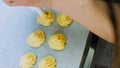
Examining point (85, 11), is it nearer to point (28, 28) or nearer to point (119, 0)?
point (119, 0)

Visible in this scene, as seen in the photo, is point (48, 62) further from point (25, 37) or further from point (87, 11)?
point (87, 11)

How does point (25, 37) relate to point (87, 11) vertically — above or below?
below

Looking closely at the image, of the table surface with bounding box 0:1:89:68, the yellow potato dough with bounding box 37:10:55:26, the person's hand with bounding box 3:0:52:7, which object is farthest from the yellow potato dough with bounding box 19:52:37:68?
the person's hand with bounding box 3:0:52:7

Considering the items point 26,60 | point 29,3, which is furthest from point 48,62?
point 29,3

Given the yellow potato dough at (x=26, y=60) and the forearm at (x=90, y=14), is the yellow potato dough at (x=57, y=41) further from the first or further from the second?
the forearm at (x=90, y=14)

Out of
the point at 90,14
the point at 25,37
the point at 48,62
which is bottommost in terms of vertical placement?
the point at 48,62

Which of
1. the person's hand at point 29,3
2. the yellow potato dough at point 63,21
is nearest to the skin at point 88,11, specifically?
the person's hand at point 29,3

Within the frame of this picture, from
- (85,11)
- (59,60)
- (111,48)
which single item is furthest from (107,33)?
(111,48)
